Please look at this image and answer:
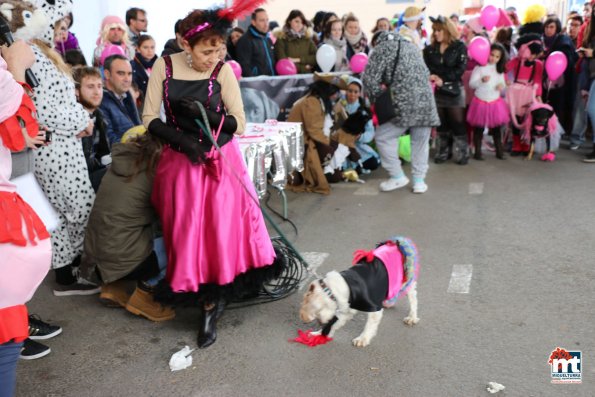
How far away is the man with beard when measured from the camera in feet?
12.6

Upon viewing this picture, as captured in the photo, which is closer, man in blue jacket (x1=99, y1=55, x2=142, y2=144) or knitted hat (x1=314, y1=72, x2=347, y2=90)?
man in blue jacket (x1=99, y1=55, x2=142, y2=144)

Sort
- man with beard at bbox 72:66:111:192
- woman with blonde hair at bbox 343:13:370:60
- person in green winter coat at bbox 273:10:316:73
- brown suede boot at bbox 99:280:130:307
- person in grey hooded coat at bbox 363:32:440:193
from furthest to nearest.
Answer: woman with blonde hair at bbox 343:13:370:60, person in green winter coat at bbox 273:10:316:73, person in grey hooded coat at bbox 363:32:440:193, man with beard at bbox 72:66:111:192, brown suede boot at bbox 99:280:130:307

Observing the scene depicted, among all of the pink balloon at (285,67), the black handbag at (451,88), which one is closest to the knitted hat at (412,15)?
the black handbag at (451,88)

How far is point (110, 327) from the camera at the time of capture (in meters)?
3.33

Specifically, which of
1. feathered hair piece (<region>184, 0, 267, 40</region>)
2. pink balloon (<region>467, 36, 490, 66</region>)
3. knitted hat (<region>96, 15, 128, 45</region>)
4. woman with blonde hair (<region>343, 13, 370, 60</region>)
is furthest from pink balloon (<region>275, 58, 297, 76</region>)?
feathered hair piece (<region>184, 0, 267, 40</region>)

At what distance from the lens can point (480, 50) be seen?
669 centimetres

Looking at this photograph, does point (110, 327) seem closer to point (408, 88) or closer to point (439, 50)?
point (408, 88)

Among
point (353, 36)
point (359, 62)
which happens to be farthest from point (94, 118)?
point (353, 36)

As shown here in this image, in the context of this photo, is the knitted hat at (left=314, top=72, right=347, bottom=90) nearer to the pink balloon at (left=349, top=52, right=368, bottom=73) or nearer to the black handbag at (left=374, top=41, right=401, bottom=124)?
the black handbag at (left=374, top=41, right=401, bottom=124)

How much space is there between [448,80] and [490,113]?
0.68 m

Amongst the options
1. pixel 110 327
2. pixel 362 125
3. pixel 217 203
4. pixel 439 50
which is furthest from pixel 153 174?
pixel 439 50

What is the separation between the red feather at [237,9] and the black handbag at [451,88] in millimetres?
4237

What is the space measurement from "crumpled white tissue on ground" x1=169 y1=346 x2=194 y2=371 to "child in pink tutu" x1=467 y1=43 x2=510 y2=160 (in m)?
5.12

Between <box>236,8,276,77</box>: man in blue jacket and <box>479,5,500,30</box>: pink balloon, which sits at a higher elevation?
<box>479,5,500,30</box>: pink balloon
